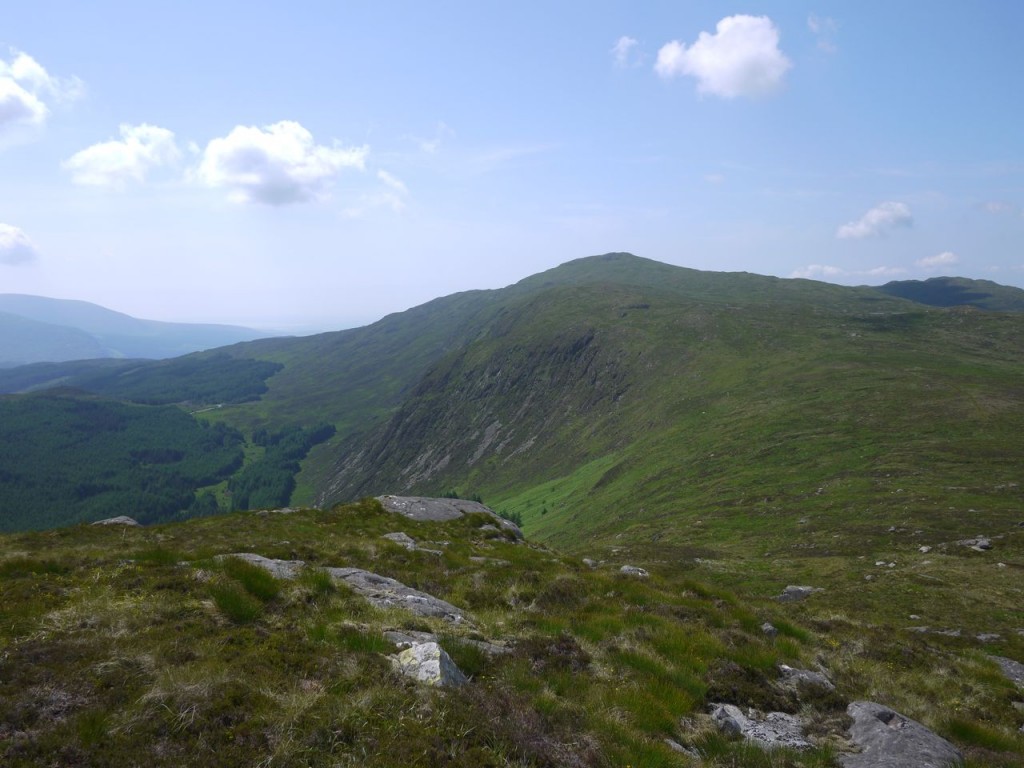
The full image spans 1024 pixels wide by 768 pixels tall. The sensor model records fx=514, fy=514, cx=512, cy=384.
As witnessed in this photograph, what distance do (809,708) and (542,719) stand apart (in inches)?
291

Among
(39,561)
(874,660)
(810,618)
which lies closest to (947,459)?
(810,618)

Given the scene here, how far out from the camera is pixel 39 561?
1675 centimetres

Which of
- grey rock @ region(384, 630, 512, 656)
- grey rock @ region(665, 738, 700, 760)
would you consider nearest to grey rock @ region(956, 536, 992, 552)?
grey rock @ region(665, 738, 700, 760)

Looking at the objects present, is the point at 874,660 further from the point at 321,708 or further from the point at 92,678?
the point at 92,678

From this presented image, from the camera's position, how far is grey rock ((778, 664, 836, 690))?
43.8 feet

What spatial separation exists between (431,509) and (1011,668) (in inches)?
1298

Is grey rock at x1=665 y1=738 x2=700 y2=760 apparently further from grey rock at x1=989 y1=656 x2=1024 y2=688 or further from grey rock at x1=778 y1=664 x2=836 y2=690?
grey rock at x1=989 y1=656 x2=1024 y2=688

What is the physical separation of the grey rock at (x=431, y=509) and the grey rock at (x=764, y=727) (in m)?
28.1

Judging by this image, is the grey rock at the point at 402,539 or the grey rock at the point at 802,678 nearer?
the grey rock at the point at 802,678

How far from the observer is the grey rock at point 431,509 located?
39.2 meters

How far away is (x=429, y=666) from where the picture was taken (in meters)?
9.87

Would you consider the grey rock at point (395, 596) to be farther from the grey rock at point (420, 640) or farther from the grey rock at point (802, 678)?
the grey rock at point (802, 678)

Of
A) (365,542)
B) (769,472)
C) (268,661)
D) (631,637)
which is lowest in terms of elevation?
(769,472)

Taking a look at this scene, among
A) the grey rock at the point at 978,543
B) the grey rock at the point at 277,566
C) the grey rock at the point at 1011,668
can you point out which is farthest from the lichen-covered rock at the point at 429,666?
the grey rock at the point at 978,543
